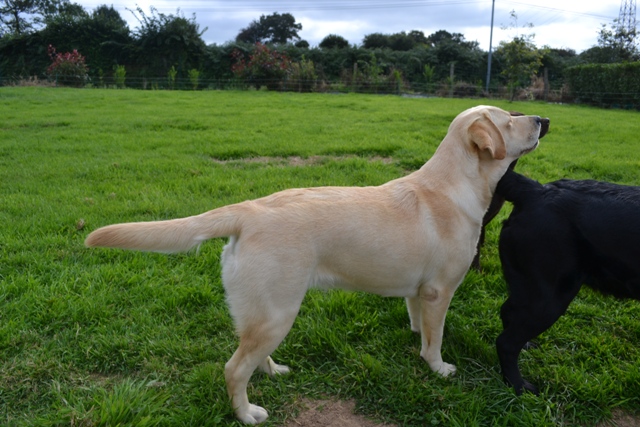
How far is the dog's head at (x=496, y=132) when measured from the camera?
2.86m

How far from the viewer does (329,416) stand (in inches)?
101

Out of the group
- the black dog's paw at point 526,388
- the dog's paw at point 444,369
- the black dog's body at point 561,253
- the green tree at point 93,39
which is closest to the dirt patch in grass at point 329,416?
the dog's paw at point 444,369

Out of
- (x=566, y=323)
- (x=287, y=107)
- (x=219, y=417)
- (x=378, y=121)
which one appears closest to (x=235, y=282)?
(x=219, y=417)

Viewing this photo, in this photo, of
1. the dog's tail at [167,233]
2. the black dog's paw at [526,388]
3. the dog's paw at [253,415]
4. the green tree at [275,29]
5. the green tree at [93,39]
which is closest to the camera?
the dog's tail at [167,233]

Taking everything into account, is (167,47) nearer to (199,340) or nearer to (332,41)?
(332,41)

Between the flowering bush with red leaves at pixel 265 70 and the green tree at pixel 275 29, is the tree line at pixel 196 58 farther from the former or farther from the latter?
the green tree at pixel 275 29

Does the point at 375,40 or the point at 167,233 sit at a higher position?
the point at 375,40

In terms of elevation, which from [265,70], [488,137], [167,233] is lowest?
→ [167,233]

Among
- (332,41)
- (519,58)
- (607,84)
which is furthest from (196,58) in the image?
(607,84)

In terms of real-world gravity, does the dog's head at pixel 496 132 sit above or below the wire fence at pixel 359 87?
below

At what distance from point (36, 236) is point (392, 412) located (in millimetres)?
3589

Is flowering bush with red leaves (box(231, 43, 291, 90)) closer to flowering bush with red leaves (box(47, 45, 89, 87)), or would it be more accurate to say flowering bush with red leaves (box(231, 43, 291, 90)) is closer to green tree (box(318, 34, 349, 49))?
flowering bush with red leaves (box(47, 45, 89, 87))

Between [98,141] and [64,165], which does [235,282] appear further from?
[98,141]

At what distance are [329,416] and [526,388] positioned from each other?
3.68ft
